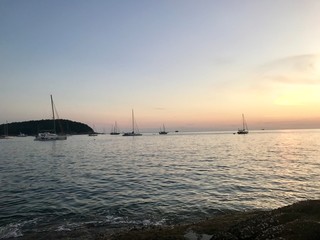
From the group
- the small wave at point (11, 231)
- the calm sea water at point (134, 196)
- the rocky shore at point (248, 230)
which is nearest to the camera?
the rocky shore at point (248, 230)

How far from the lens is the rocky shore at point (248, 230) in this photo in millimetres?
10234

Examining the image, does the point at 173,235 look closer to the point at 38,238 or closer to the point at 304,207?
the point at 304,207

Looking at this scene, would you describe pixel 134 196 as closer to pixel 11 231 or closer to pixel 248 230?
pixel 11 231

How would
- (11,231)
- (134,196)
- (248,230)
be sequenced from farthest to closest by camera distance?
(134,196) → (11,231) → (248,230)

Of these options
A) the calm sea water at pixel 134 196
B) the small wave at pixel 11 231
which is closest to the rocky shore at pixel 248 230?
the small wave at pixel 11 231

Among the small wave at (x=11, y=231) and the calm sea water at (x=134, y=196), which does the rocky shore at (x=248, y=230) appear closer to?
the small wave at (x=11, y=231)

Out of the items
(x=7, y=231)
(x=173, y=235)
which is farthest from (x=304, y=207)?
(x=7, y=231)

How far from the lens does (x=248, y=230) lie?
11.5 meters

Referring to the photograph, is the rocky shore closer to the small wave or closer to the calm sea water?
the small wave

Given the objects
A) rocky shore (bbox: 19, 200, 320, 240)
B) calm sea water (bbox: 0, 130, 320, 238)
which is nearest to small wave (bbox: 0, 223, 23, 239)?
calm sea water (bbox: 0, 130, 320, 238)

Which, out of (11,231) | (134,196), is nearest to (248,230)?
(11,231)

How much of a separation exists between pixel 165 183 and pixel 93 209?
472 inches

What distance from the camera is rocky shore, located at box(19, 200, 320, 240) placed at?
10.2m

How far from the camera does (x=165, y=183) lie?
108 feet
